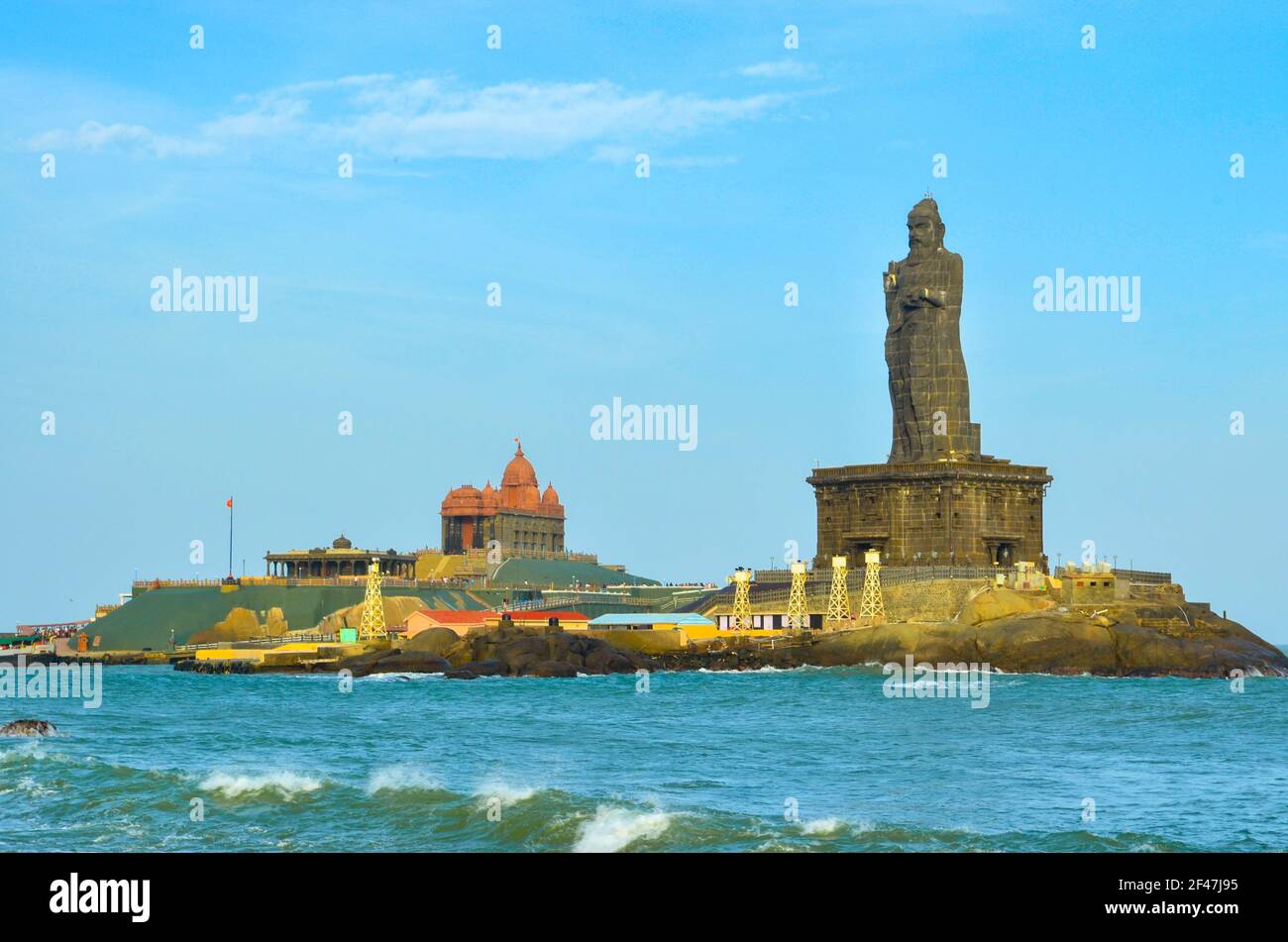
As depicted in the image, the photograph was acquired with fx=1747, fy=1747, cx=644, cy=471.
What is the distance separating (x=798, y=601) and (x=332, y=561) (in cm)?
5774

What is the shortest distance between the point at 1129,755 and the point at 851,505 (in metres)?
90.3

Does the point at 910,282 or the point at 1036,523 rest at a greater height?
the point at 910,282

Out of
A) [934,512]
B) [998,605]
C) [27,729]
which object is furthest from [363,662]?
[27,729]

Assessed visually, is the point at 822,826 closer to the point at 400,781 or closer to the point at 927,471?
the point at 400,781

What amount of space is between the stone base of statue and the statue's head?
61.0ft

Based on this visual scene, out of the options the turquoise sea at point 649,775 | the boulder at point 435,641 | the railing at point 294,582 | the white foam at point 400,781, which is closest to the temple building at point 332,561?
the railing at point 294,582

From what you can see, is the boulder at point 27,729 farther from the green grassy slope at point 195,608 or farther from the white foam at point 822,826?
the green grassy slope at point 195,608

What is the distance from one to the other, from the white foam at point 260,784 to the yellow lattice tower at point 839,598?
→ 297ft

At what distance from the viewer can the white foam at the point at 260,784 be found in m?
41.7

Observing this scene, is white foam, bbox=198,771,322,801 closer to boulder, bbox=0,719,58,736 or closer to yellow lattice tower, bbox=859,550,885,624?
boulder, bbox=0,719,58,736

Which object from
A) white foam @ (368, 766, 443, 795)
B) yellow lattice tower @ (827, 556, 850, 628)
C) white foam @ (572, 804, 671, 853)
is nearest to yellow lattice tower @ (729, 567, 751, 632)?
yellow lattice tower @ (827, 556, 850, 628)
